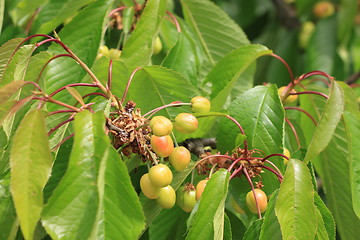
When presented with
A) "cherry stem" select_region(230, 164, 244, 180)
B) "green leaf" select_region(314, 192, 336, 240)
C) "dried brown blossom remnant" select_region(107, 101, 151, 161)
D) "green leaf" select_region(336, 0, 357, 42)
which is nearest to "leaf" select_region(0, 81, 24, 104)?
"dried brown blossom remnant" select_region(107, 101, 151, 161)

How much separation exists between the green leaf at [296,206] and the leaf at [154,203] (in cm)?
22

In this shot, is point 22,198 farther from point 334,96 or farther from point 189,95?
point 334,96

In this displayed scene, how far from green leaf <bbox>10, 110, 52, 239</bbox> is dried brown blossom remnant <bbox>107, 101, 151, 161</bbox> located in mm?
203

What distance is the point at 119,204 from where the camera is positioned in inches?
34.1

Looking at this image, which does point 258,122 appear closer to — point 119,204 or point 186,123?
point 186,123

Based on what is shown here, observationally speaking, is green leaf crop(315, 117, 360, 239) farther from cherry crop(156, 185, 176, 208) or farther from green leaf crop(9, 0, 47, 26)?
green leaf crop(9, 0, 47, 26)

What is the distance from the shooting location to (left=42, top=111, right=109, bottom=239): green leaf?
81 centimetres

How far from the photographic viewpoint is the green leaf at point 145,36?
4.00 ft

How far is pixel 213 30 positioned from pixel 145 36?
498 mm

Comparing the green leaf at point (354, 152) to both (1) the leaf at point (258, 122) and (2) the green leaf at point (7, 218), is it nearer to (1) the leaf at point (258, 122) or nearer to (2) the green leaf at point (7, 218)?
(1) the leaf at point (258, 122)

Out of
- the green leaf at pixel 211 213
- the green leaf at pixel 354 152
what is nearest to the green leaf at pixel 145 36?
the green leaf at pixel 211 213

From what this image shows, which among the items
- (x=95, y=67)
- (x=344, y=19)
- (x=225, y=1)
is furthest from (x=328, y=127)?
(x=225, y=1)

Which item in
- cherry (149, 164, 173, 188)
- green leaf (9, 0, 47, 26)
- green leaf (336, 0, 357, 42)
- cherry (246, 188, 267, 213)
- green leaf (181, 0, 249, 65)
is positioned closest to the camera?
cherry (149, 164, 173, 188)

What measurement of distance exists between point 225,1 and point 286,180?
2628 millimetres
